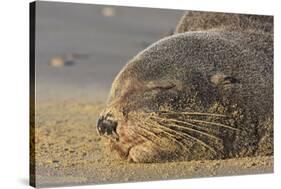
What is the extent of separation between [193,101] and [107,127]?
897 millimetres

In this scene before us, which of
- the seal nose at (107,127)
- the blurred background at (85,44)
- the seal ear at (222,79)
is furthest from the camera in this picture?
the seal ear at (222,79)

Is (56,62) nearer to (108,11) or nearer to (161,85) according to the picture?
(108,11)

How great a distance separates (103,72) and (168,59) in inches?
27.1

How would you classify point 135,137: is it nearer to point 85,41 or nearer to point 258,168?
point 85,41

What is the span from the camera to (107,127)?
251 inches

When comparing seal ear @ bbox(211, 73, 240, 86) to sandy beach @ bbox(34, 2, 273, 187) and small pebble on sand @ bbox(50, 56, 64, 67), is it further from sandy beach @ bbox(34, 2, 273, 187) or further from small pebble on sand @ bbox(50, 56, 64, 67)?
small pebble on sand @ bbox(50, 56, 64, 67)

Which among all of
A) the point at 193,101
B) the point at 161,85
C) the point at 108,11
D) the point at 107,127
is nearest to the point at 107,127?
the point at 107,127

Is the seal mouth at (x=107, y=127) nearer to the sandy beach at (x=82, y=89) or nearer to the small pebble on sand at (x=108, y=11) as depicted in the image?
the sandy beach at (x=82, y=89)

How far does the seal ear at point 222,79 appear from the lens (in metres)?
6.77

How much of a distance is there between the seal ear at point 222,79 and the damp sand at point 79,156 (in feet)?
2.58

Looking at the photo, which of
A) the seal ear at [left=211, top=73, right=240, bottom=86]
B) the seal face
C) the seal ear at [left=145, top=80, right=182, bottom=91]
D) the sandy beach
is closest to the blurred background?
the sandy beach

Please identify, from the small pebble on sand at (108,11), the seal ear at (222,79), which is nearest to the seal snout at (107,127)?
the small pebble on sand at (108,11)

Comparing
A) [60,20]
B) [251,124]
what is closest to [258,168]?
[251,124]

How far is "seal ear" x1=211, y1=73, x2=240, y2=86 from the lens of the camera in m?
6.77
